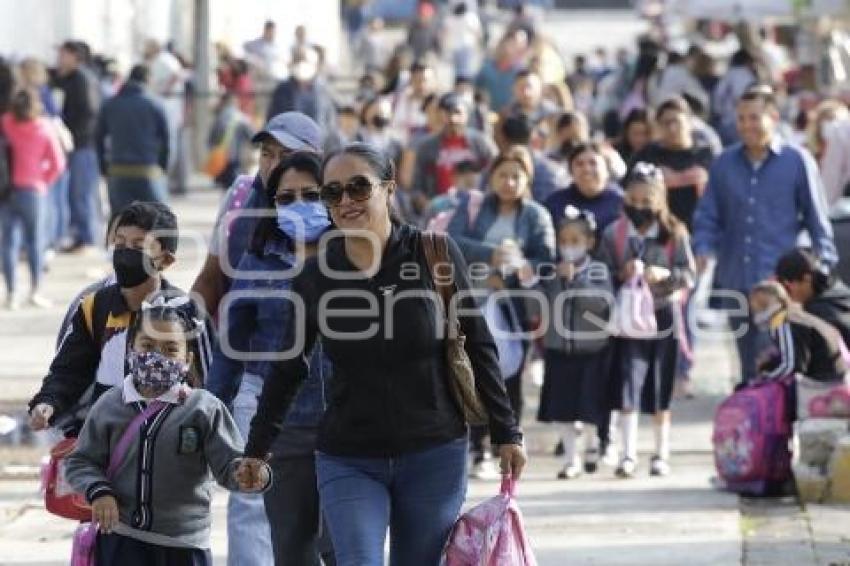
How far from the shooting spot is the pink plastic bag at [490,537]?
24.3 ft

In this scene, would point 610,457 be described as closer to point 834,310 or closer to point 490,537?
point 834,310

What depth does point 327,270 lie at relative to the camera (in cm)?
747

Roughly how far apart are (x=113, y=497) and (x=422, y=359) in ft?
3.29

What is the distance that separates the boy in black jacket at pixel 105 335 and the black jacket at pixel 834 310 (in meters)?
4.86

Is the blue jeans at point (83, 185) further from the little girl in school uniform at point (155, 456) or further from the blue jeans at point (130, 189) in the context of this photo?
the little girl in school uniform at point (155, 456)

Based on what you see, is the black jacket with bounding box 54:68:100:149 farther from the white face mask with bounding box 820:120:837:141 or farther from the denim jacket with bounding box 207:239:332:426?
the denim jacket with bounding box 207:239:332:426

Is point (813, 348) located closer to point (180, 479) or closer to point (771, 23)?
point (180, 479)

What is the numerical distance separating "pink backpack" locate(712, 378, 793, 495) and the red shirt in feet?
14.6

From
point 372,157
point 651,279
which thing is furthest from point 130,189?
point 372,157

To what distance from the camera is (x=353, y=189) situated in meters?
7.36

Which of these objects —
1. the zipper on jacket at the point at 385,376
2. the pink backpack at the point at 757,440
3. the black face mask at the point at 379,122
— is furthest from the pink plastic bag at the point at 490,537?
the black face mask at the point at 379,122

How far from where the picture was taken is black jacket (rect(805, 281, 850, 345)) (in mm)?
12727

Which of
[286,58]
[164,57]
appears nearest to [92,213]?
[164,57]

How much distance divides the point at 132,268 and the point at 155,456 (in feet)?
3.02
